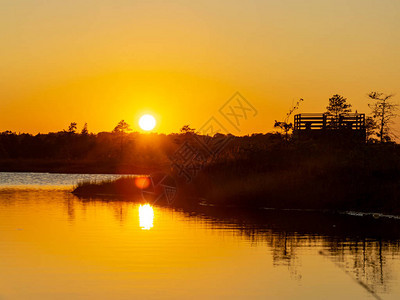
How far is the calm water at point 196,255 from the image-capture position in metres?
21.2

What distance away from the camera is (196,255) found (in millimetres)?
28453

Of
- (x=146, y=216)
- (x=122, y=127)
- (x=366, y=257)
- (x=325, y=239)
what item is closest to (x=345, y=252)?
(x=366, y=257)

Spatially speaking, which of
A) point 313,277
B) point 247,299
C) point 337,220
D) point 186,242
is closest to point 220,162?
point 337,220

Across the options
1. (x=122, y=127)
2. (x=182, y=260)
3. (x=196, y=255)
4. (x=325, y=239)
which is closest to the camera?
(x=182, y=260)

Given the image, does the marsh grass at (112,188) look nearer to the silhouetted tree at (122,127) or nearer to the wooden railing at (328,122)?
the wooden railing at (328,122)

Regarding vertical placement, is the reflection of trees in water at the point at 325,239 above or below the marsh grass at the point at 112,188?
below

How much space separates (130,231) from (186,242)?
5.31m

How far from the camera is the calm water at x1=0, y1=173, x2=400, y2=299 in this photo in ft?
69.7

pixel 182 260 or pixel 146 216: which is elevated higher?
pixel 146 216

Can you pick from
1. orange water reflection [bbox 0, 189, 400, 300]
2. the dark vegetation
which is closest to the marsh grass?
the dark vegetation

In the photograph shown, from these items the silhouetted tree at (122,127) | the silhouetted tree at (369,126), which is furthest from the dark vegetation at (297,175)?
the silhouetted tree at (122,127)

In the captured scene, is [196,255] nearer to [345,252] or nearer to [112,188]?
[345,252]

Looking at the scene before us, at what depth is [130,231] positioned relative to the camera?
3691cm

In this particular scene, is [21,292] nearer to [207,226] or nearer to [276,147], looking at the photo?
[207,226]
